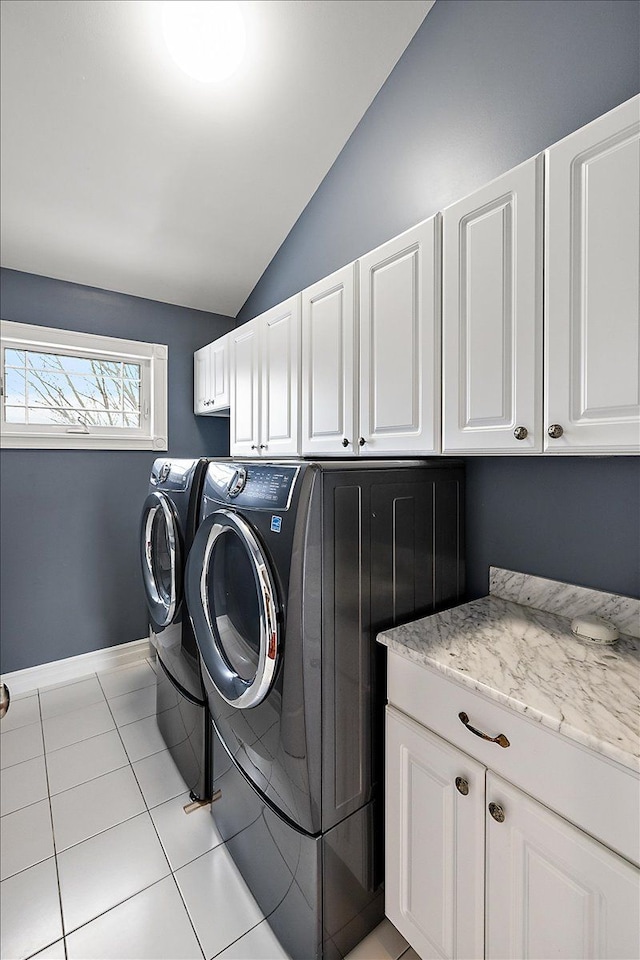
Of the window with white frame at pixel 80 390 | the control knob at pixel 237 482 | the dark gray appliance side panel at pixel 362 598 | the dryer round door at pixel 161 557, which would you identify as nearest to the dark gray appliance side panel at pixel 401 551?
the dark gray appliance side panel at pixel 362 598

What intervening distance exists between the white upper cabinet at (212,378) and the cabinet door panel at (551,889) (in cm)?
229

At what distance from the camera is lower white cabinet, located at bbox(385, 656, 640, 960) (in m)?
0.75

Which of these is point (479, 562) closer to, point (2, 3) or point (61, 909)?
point (61, 909)

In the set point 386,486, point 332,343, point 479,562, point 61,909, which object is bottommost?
point 61,909

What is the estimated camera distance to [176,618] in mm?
1776

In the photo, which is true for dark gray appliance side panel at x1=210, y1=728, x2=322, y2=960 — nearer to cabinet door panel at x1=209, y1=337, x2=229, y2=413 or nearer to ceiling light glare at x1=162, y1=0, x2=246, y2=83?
cabinet door panel at x1=209, y1=337, x2=229, y2=413

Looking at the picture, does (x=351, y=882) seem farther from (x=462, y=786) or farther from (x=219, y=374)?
(x=219, y=374)

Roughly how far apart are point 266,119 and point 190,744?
275 cm

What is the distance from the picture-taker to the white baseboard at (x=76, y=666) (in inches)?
98.4

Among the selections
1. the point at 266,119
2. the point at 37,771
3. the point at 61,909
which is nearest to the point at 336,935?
the point at 61,909

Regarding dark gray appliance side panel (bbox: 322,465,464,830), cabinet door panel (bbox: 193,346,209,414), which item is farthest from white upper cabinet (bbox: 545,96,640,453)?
cabinet door panel (bbox: 193,346,209,414)

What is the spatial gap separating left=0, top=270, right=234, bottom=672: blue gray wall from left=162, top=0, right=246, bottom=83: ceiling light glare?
1367mm

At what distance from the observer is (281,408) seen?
6.79ft

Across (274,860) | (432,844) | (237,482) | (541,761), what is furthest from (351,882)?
(237,482)
